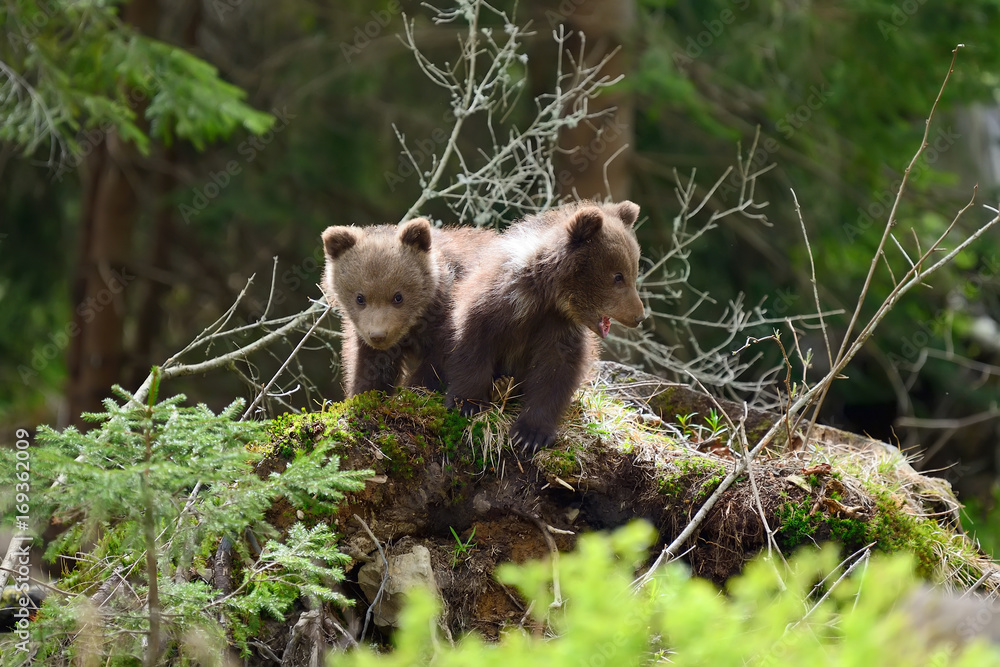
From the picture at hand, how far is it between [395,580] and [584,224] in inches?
85.3

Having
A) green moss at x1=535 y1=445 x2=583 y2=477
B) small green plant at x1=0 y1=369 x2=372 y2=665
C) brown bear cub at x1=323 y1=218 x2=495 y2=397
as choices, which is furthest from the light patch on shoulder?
small green plant at x1=0 y1=369 x2=372 y2=665

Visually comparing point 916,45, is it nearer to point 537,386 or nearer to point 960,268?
point 960,268

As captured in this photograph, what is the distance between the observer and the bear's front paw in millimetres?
4883

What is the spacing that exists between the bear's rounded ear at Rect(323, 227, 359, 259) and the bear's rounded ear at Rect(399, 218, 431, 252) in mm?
322

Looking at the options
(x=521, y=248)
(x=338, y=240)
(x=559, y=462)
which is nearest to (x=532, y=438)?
(x=559, y=462)

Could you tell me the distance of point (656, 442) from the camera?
5242 mm

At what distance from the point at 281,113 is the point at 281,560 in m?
7.74

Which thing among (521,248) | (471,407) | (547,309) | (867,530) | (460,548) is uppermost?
(521,248)

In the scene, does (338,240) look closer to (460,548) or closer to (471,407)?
(471,407)

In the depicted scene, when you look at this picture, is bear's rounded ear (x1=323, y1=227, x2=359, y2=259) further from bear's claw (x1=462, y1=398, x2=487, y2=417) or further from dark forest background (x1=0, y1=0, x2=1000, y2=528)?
dark forest background (x1=0, y1=0, x2=1000, y2=528)

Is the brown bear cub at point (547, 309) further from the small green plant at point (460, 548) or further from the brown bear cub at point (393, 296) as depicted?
the small green plant at point (460, 548)

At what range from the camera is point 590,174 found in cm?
936

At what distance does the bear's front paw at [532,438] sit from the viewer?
16.0 ft

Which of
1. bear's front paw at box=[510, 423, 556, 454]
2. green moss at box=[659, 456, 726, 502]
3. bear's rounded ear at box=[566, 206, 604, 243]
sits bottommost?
green moss at box=[659, 456, 726, 502]
